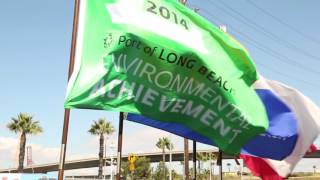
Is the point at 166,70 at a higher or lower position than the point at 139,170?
lower

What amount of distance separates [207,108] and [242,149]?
1495 millimetres

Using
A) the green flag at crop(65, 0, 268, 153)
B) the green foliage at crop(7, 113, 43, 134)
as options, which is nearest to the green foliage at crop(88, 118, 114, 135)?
the green foliage at crop(7, 113, 43, 134)

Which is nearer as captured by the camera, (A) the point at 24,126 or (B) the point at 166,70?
(B) the point at 166,70

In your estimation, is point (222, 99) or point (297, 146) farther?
point (297, 146)

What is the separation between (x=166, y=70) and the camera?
28.4ft

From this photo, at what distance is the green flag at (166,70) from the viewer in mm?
8016

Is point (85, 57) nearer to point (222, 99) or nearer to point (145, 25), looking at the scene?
point (145, 25)

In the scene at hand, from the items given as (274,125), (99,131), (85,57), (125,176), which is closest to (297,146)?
(274,125)

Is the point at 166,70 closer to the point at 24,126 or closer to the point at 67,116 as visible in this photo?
the point at 67,116

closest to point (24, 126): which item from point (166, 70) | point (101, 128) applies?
point (101, 128)

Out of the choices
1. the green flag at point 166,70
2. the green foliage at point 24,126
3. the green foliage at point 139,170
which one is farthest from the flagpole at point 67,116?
the green foliage at point 139,170

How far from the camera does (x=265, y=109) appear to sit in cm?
1032

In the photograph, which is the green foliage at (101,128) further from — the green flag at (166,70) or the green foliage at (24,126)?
the green flag at (166,70)

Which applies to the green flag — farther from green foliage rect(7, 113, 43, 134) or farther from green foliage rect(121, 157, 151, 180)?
green foliage rect(121, 157, 151, 180)
